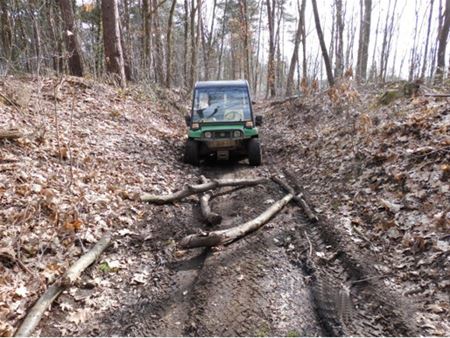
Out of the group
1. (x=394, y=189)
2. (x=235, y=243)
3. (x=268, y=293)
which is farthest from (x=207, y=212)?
(x=394, y=189)

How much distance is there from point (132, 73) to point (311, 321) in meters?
12.2

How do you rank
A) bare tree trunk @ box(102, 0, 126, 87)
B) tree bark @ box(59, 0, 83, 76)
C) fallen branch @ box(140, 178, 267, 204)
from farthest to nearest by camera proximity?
1. bare tree trunk @ box(102, 0, 126, 87)
2. tree bark @ box(59, 0, 83, 76)
3. fallen branch @ box(140, 178, 267, 204)

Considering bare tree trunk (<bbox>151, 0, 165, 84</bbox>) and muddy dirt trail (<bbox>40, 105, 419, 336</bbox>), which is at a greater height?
bare tree trunk (<bbox>151, 0, 165, 84</bbox>)

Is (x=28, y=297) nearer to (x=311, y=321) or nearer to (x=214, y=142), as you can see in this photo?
(x=311, y=321)

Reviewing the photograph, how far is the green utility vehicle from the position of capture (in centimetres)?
719

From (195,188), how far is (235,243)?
1664mm

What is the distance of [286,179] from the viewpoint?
20.9ft

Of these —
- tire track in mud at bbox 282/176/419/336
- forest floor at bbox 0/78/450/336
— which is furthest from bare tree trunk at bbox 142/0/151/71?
tire track in mud at bbox 282/176/419/336

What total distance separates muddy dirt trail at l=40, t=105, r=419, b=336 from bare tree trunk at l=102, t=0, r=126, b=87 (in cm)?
809

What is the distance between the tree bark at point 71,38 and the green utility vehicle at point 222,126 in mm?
4533

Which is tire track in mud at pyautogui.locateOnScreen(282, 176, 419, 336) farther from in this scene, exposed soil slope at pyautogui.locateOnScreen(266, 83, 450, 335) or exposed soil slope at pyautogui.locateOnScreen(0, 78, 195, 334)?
exposed soil slope at pyautogui.locateOnScreen(0, 78, 195, 334)

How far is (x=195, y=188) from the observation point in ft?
17.9

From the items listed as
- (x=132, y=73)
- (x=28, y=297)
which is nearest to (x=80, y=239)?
(x=28, y=297)

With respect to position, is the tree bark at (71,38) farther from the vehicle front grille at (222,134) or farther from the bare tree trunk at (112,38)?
the vehicle front grille at (222,134)
